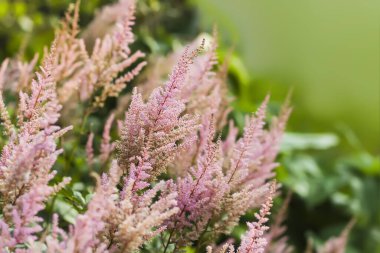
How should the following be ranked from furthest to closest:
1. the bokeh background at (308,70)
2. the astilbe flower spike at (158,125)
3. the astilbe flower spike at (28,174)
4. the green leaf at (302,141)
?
the bokeh background at (308,70)
the green leaf at (302,141)
the astilbe flower spike at (158,125)
the astilbe flower spike at (28,174)

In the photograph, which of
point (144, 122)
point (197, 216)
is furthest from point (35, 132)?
point (197, 216)

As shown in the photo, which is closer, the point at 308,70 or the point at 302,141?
the point at 302,141

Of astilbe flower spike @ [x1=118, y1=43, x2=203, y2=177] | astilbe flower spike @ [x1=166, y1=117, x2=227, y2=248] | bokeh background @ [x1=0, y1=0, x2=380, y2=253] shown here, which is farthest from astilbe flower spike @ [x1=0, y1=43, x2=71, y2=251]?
bokeh background @ [x1=0, y1=0, x2=380, y2=253]

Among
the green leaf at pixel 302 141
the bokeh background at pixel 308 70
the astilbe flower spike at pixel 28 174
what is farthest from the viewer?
the bokeh background at pixel 308 70

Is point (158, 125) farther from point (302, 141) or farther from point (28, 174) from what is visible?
point (302, 141)

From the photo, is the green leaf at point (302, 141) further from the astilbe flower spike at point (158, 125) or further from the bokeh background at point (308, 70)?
the astilbe flower spike at point (158, 125)

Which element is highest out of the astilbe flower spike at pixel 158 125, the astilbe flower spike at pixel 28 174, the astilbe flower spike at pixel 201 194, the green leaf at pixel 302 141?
the green leaf at pixel 302 141

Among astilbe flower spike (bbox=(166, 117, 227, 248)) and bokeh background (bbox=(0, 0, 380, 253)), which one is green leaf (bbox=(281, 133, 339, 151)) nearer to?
bokeh background (bbox=(0, 0, 380, 253))

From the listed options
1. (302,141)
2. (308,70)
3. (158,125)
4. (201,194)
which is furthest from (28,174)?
(308,70)

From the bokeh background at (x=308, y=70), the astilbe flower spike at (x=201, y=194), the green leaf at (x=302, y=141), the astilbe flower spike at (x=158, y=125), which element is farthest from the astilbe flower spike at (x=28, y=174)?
the green leaf at (x=302, y=141)
